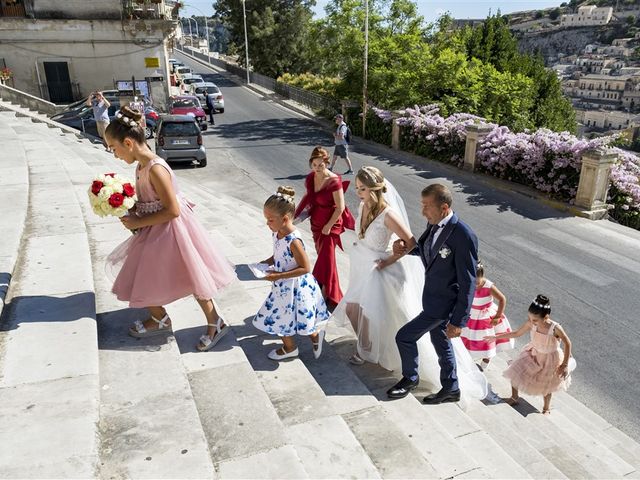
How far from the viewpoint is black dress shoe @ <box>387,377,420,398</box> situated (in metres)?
4.21

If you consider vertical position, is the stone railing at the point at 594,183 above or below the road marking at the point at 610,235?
above

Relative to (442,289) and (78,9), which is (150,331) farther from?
(78,9)

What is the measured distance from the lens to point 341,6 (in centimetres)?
2655

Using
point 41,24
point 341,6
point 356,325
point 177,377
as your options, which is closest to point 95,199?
point 177,377

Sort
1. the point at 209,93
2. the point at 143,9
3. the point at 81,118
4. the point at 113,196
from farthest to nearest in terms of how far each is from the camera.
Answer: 1. the point at 209,93
2. the point at 143,9
3. the point at 81,118
4. the point at 113,196

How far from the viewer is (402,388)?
4.25m

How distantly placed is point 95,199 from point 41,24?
2740 centimetres

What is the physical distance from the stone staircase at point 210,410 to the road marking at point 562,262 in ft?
12.9

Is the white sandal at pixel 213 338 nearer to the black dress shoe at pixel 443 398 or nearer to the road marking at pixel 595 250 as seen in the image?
the black dress shoe at pixel 443 398

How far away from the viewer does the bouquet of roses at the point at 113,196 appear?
3.88m

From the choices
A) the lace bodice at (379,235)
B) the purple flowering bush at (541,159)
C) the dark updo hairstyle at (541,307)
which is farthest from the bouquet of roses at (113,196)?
the purple flowering bush at (541,159)

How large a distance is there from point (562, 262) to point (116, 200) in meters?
8.32

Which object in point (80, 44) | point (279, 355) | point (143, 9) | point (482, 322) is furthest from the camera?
point (143, 9)

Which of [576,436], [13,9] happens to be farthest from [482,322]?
[13,9]
